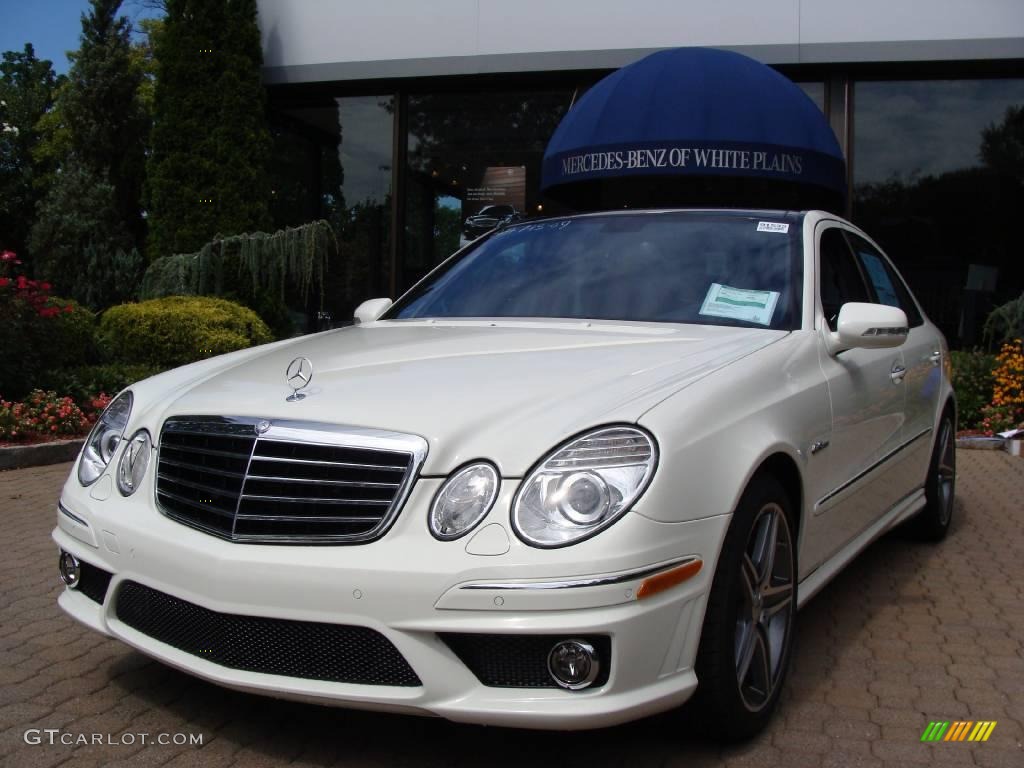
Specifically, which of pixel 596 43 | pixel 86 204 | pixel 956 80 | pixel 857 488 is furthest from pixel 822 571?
pixel 86 204

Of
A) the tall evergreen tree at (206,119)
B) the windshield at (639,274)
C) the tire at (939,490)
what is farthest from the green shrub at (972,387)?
the tall evergreen tree at (206,119)

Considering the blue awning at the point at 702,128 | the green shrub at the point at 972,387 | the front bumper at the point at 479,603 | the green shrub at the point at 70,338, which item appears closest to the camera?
the front bumper at the point at 479,603

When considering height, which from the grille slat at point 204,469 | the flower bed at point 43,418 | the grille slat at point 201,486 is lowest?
the flower bed at point 43,418

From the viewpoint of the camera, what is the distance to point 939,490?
5312mm

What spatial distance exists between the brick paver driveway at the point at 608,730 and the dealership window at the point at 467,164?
8.91 m

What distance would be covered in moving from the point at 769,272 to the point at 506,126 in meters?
9.51

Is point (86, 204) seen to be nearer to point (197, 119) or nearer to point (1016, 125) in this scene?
point (197, 119)

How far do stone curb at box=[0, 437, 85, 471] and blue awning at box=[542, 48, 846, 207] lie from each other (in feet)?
16.5

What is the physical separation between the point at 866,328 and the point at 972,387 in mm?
7093

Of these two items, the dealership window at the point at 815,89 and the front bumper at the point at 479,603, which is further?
the dealership window at the point at 815,89

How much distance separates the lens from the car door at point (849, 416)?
344cm

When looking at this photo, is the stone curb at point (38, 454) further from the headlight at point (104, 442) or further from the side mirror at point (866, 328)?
the side mirror at point (866, 328)

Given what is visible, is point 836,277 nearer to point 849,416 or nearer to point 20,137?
point 849,416

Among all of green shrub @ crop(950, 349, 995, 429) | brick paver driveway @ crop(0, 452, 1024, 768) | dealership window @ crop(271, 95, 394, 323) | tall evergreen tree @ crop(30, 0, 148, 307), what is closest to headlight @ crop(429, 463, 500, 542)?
brick paver driveway @ crop(0, 452, 1024, 768)
